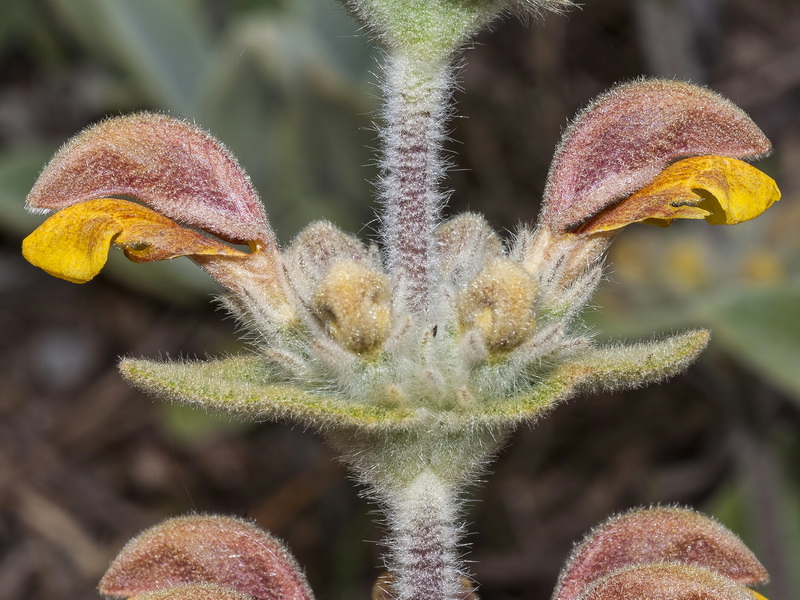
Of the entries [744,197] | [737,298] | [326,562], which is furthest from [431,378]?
[326,562]

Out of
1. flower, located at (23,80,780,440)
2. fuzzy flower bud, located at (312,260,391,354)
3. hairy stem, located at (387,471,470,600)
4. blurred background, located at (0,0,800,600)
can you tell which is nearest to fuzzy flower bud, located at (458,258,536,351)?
flower, located at (23,80,780,440)

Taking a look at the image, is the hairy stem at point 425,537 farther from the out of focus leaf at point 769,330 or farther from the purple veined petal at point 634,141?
the out of focus leaf at point 769,330

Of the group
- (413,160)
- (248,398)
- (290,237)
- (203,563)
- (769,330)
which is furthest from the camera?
(290,237)

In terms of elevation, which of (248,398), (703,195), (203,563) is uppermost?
(703,195)

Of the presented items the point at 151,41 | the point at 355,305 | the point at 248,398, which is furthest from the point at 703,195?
the point at 151,41

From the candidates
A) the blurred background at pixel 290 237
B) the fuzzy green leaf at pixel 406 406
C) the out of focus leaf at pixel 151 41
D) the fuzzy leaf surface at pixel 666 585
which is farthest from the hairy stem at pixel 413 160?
the out of focus leaf at pixel 151 41

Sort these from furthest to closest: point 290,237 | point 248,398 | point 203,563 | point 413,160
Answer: point 290,237, point 203,563, point 413,160, point 248,398

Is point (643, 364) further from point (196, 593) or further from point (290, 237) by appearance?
point (290, 237)

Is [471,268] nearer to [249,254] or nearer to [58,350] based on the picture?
[249,254]
